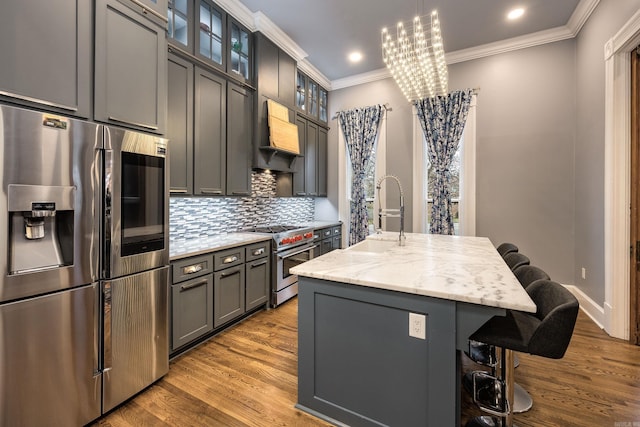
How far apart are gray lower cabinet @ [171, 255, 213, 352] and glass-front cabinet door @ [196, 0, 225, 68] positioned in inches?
79.8

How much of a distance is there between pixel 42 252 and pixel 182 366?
1.35m

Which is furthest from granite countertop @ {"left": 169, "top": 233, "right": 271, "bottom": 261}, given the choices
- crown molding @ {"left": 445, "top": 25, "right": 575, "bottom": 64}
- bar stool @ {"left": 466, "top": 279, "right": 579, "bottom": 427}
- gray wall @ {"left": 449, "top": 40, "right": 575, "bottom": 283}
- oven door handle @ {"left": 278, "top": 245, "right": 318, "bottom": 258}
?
crown molding @ {"left": 445, "top": 25, "right": 575, "bottom": 64}

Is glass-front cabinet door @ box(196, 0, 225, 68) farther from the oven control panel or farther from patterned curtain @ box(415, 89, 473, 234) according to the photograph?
patterned curtain @ box(415, 89, 473, 234)

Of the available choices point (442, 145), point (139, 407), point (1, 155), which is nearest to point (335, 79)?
point (442, 145)

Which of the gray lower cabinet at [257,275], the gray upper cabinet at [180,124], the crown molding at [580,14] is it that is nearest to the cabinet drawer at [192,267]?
the gray lower cabinet at [257,275]

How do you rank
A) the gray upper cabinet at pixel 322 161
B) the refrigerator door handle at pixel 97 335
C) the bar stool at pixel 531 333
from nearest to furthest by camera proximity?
1. the bar stool at pixel 531 333
2. the refrigerator door handle at pixel 97 335
3. the gray upper cabinet at pixel 322 161

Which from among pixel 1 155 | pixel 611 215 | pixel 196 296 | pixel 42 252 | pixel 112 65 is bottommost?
pixel 196 296

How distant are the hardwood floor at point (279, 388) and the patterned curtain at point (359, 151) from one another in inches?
102

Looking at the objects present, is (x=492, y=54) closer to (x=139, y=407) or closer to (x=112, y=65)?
(x=112, y=65)

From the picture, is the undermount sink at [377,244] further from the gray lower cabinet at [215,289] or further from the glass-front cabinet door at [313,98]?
the glass-front cabinet door at [313,98]

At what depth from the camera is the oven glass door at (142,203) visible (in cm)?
182

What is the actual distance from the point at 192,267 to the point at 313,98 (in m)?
3.53

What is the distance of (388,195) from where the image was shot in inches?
186

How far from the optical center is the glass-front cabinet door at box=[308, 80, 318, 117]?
187 inches
